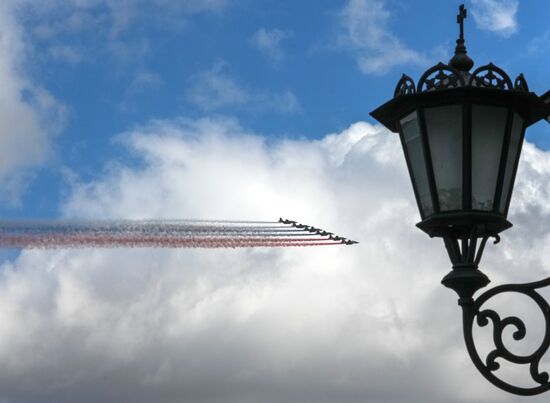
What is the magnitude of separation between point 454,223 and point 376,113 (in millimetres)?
1721

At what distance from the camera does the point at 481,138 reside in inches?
448

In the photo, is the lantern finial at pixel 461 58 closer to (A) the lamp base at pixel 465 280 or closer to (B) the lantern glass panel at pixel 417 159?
(B) the lantern glass panel at pixel 417 159

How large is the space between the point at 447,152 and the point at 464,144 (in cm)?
23

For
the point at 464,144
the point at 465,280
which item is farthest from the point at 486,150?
the point at 465,280

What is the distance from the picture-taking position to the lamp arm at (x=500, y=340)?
11.1 m

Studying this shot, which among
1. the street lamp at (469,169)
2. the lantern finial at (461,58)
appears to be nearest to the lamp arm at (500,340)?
the street lamp at (469,169)

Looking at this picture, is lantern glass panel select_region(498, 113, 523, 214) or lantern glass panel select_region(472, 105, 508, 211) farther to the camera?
lantern glass panel select_region(498, 113, 523, 214)

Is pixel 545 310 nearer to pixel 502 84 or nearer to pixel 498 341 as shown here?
pixel 498 341

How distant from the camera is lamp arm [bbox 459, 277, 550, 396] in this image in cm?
1109

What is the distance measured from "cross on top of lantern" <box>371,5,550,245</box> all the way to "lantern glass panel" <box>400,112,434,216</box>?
12mm

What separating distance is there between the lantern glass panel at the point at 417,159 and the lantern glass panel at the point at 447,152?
146 mm

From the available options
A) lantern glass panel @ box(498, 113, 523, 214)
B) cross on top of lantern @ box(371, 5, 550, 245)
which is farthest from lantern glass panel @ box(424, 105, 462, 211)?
lantern glass panel @ box(498, 113, 523, 214)

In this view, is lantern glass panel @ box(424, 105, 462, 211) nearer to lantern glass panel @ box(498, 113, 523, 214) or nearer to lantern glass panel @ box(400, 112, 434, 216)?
lantern glass panel @ box(400, 112, 434, 216)

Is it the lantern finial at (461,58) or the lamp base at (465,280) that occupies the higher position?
the lantern finial at (461,58)
